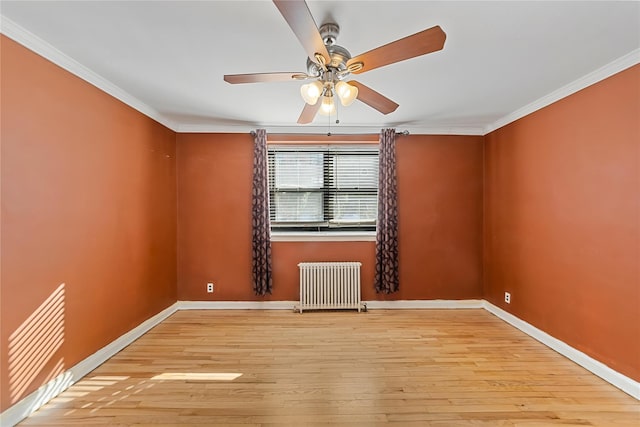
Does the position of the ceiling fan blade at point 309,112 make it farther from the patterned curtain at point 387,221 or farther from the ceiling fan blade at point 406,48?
the patterned curtain at point 387,221

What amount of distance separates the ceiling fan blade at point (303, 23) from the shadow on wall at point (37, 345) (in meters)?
2.37

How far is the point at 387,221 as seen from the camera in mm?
3680

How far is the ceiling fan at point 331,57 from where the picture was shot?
125 centimetres

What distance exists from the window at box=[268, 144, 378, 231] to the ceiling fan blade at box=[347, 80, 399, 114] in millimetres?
1824

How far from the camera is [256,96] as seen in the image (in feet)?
9.11

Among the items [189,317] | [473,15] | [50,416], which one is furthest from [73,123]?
[473,15]

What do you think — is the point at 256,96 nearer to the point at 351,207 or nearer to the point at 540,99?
the point at 351,207

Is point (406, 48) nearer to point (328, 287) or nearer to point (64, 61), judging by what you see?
point (64, 61)

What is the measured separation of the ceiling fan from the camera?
49.2 inches

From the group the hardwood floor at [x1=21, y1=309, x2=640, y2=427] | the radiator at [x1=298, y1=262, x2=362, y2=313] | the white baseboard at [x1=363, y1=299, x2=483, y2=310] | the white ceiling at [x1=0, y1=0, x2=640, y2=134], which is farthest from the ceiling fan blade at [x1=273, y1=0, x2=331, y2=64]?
the white baseboard at [x1=363, y1=299, x2=483, y2=310]

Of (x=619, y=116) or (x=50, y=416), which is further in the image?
(x=619, y=116)

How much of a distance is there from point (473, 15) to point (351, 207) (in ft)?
8.48

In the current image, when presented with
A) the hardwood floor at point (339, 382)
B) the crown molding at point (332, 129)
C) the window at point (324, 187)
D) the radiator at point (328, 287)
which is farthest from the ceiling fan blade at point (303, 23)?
the radiator at point (328, 287)

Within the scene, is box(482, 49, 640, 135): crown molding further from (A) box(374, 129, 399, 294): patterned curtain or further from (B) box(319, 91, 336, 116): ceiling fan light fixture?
(B) box(319, 91, 336, 116): ceiling fan light fixture
